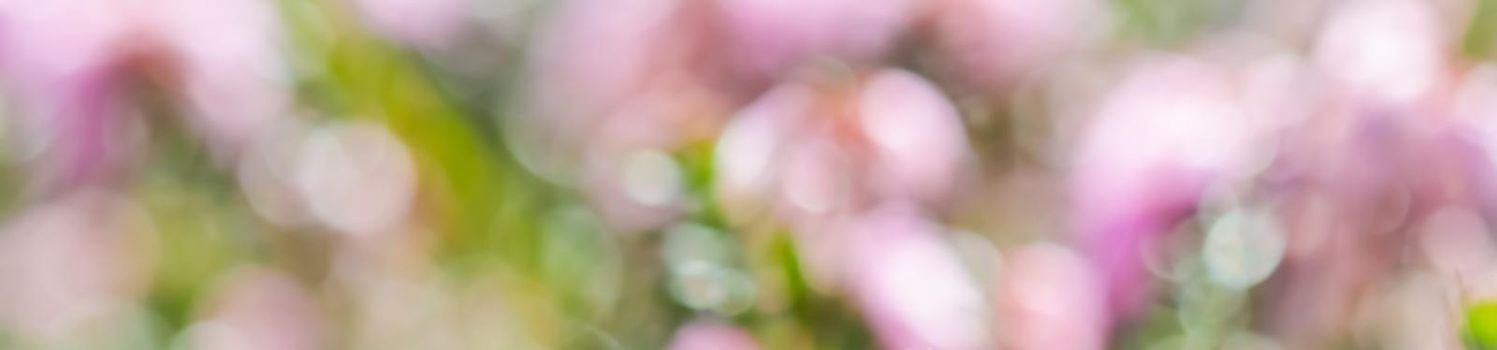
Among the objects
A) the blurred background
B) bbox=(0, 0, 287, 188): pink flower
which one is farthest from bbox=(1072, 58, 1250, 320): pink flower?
bbox=(0, 0, 287, 188): pink flower

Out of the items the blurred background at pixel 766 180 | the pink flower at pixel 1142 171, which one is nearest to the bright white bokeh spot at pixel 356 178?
the blurred background at pixel 766 180

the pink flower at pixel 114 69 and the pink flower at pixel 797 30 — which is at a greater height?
the pink flower at pixel 797 30

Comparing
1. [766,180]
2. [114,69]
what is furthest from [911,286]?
[114,69]

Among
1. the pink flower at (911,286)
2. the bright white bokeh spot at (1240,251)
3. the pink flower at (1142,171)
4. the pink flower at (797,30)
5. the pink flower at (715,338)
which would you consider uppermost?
the pink flower at (797,30)

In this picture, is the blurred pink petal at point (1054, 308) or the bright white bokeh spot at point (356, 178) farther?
the bright white bokeh spot at point (356, 178)

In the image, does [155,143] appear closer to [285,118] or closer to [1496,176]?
[285,118]

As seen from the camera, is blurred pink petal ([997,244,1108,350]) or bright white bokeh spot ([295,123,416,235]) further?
bright white bokeh spot ([295,123,416,235])

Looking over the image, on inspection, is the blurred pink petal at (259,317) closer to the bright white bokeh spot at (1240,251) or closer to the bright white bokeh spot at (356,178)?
the bright white bokeh spot at (356,178)

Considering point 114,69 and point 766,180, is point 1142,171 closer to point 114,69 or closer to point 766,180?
point 766,180

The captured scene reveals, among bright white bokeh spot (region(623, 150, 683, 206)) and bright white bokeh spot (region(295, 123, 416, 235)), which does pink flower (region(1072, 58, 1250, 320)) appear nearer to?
Result: bright white bokeh spot (region(623, 150, 683, 206))
